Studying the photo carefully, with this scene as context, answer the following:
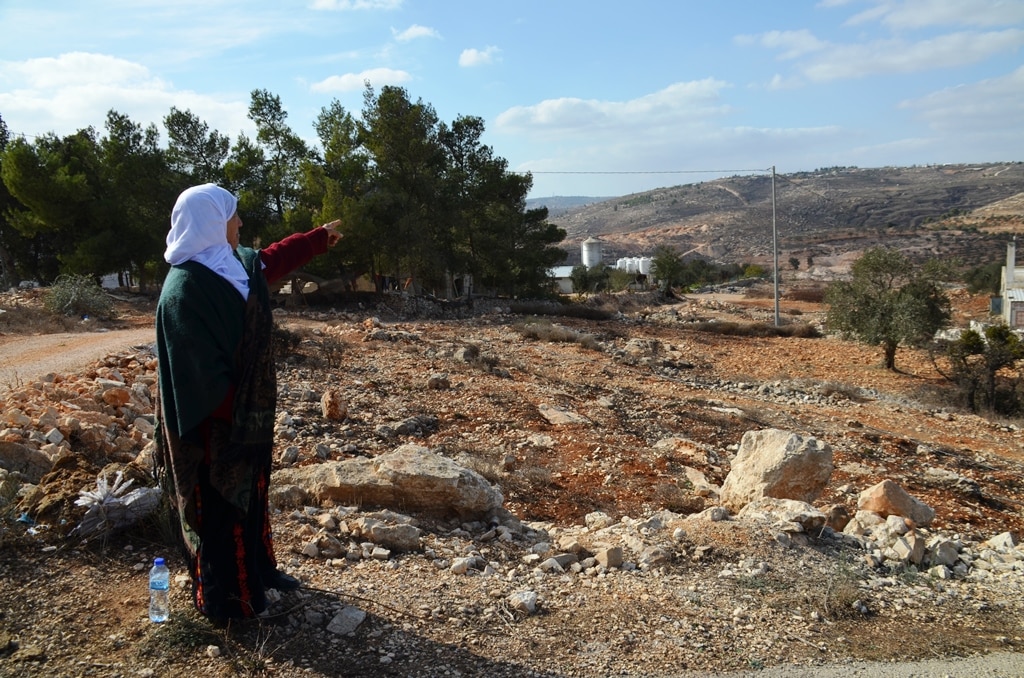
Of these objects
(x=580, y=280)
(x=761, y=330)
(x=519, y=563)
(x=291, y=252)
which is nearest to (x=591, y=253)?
(x=580, y=280)

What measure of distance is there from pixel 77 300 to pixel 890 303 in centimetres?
1657

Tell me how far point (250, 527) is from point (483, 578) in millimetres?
1176

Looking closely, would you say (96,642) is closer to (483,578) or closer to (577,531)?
(483,578)

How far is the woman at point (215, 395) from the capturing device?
8.30 ft

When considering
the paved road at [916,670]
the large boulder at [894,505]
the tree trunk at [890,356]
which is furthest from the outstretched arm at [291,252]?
the tree trunk at [890,356]

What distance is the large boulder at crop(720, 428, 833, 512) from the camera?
498 centimetres

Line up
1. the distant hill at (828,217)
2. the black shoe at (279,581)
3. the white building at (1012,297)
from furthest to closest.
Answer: the distant hill at (828,217) < the white building at (1012,297) < the black shoe at (279,581)

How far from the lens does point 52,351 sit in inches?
364

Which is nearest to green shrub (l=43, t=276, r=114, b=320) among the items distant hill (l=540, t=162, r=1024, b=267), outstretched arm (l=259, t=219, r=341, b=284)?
outstretched arm (l=259, t=219, r=341, b=284)

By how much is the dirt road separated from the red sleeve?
4519 mm

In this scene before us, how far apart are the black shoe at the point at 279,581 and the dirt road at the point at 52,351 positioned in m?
4.54

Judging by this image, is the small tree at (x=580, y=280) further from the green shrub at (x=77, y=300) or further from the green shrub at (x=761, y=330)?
the green shrub at (x=77, y=300)

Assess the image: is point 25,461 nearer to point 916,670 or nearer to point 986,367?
point 916,670

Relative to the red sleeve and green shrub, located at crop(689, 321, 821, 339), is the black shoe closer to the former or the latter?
the red sleeve
